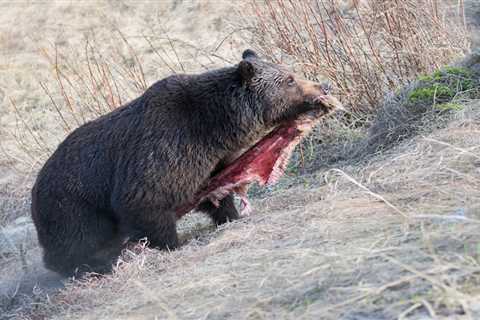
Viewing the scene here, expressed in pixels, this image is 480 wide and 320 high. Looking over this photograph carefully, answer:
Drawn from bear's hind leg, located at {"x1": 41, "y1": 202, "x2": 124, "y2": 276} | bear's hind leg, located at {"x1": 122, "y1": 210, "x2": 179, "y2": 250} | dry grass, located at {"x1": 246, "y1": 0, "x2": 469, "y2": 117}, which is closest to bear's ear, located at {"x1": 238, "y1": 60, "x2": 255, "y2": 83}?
bear's hind leg, located at {"x1": 122, "y1": 210, "x2": 179, "y2": 250}

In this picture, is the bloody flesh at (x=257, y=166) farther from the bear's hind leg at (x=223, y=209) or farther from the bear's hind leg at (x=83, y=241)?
the bear's hind leg at (x=83, y=241)

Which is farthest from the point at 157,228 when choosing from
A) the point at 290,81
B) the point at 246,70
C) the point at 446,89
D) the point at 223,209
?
the point at 446,89

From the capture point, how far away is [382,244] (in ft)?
14.9

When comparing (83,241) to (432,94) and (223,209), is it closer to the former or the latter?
(223,209)

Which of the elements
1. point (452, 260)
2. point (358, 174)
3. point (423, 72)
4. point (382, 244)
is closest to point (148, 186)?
point (358, 174)

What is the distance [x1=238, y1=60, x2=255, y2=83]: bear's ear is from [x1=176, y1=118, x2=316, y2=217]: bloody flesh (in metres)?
0.58

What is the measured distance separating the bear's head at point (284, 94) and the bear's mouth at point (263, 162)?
0.01 metres

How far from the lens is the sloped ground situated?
3.87 metres

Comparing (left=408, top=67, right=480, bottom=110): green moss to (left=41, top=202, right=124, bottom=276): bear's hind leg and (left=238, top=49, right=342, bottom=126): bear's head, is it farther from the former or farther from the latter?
(left=41, top=202, right=124, bottom=276): bear's hind leg

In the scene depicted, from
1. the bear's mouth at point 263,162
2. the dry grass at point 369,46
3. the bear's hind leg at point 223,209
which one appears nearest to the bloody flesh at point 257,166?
the bear's mouth at point 263,162

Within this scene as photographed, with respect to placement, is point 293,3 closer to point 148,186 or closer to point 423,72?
point 423,72

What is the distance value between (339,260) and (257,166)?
321 cm

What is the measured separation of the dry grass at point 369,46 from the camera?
948 cm

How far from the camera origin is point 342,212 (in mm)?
5625
